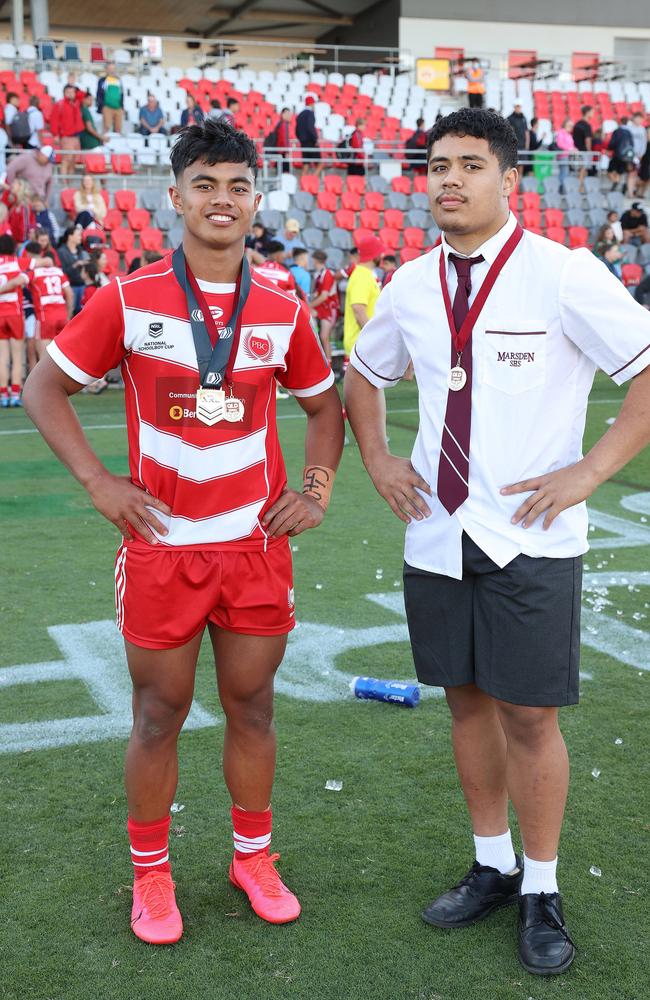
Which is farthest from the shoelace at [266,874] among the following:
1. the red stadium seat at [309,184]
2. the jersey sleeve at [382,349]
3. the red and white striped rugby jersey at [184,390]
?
the red stadium seat at [309,184]

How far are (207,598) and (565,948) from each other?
1.22 metres

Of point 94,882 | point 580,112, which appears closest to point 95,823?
point 94,882

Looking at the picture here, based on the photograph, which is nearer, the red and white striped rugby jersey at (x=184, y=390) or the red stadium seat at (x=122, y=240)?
the red and white striped rugby jersey at (x=184, y=390)

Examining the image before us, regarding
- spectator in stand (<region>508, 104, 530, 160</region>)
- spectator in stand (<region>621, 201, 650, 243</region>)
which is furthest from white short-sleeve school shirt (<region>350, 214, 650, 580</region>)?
spectator in stand (<region>508, 104, 530, 160</region>)

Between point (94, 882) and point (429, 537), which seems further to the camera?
point (94, 882)

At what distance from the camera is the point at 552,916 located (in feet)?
8.96

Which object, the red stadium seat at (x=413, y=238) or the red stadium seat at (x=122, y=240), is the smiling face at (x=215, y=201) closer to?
the red stadium seat at (x=122, y=240)

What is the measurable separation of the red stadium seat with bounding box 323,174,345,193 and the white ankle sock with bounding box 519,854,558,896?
18.9m

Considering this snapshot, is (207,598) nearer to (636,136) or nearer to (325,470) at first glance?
(325,470)

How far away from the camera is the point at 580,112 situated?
28.6 meters

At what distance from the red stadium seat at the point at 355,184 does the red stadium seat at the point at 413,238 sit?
1.57 m

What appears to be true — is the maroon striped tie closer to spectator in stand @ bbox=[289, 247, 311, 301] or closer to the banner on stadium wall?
spectator in stand @ bbox=[289, 247, 311, 301]

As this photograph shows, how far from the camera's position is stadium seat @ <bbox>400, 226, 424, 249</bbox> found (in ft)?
64.7

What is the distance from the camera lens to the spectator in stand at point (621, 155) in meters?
22.9
